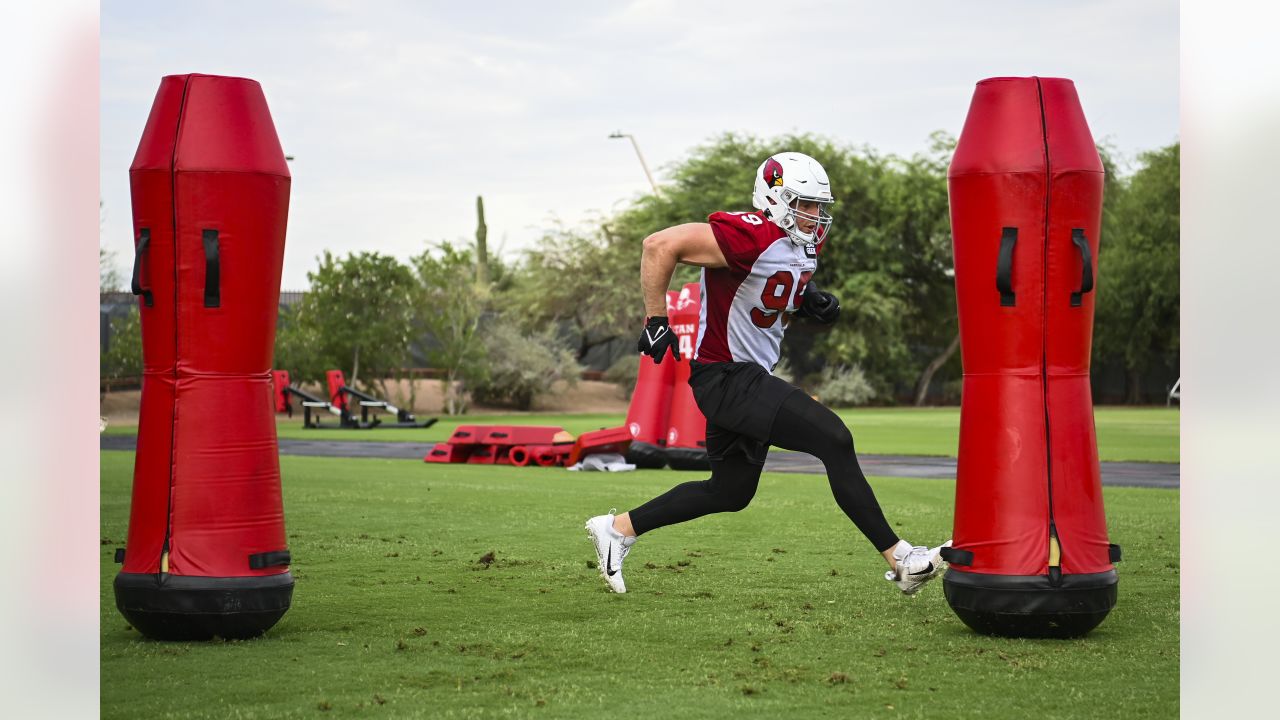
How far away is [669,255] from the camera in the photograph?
6152mm

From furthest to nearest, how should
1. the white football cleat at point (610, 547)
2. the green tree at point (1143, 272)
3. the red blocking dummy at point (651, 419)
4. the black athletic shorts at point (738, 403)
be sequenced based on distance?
the green tree at point (1143, 272) → the red blocking dummy at point (651, 419) → the white football cleat at point (610, 547) → the black athletic shorts at point (738, 403)

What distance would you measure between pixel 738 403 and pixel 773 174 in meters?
1.07

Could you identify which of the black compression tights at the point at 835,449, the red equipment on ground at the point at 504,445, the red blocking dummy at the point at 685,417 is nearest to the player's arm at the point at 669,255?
the black compression tights at the point at 835,449

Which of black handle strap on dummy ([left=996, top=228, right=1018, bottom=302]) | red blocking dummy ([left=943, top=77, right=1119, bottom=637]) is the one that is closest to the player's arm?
red blocking dummy ([left=943, top=77, right=1119, bottom=637])

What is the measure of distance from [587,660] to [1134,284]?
→ 4219cm

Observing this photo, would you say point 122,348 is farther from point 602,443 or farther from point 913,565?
point 913,565

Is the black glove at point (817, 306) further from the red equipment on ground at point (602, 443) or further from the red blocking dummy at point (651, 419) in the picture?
the red equipment on ground at point (602, 443)

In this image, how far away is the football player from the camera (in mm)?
6152

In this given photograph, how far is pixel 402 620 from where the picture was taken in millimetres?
6188

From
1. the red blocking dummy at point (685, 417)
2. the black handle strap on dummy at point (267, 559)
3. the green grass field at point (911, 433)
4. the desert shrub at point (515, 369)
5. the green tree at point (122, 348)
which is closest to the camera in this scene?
the black handle strap on dummy at point (267, 559)

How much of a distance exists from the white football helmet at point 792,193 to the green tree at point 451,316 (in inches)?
1250

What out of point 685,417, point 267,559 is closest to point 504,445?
point 685,417

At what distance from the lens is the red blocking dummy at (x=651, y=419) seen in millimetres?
16031

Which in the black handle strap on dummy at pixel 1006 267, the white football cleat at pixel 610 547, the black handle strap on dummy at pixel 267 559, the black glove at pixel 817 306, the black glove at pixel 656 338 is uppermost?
the black handle strap on dummy at pixel 1006 267
